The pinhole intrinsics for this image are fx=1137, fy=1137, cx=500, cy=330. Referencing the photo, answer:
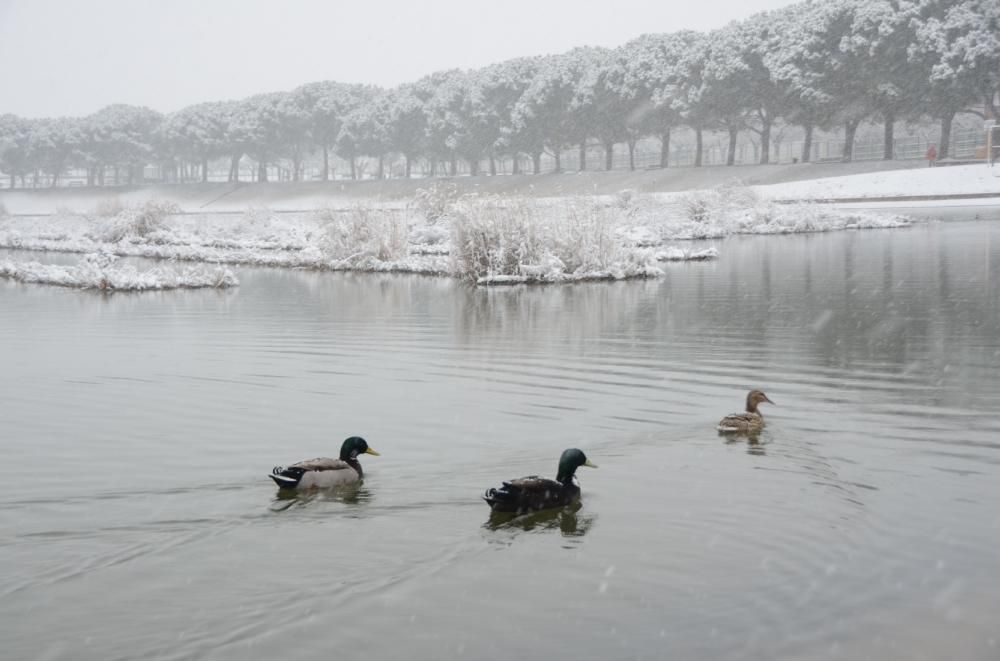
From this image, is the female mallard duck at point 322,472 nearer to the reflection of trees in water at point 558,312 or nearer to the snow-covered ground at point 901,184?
the reflection of trees in water at point 558,312

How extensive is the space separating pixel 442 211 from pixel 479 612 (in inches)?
1766

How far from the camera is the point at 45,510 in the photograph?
977 cm

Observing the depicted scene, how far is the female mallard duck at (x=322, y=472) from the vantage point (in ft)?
32.9

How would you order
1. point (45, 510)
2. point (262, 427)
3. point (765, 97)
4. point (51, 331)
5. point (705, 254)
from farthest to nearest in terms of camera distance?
point (765, 97) < point (705, 254) < point (51, 331) < point (262, 427) < point (45, 510)

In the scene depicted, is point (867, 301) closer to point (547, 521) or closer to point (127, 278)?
point (547, 521)

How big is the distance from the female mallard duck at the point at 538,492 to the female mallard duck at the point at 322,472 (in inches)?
59.7

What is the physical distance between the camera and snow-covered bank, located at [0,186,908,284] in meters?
32.6

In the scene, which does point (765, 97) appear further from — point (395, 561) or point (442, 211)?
point (395, 561)

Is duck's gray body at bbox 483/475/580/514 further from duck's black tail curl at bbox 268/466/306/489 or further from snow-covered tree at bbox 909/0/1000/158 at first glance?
snow-covered tree at bbox 909/0/1000/158

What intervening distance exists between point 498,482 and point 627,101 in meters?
82.5

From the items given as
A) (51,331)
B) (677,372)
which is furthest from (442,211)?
(677,372)

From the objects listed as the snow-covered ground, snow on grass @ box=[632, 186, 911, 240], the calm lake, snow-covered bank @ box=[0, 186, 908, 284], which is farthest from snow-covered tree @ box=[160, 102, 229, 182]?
the calm lake

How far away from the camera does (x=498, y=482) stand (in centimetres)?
1072

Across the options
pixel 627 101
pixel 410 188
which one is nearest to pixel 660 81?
pixel 627 101
